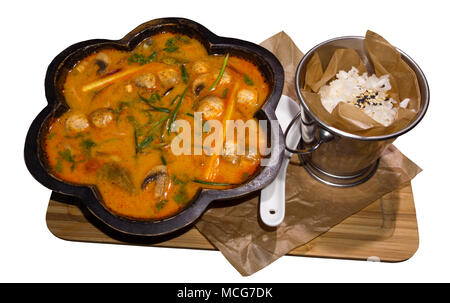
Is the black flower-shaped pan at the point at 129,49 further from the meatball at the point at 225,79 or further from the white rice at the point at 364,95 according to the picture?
the white rice at the point at 364,95

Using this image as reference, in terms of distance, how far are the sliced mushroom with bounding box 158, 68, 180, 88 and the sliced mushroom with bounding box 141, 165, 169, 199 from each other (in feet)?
2.94

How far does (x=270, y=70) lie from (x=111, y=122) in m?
1.52

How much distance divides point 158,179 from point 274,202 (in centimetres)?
98

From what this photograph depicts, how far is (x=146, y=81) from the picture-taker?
3645mm

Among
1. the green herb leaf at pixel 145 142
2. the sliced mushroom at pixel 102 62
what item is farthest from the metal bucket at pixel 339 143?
the sliced mushroom at pixel 102 62

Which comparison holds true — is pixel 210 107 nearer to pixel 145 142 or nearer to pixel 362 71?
pixel 145 142

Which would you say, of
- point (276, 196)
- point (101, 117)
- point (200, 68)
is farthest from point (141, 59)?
point (276, 196)

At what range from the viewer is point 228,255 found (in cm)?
326

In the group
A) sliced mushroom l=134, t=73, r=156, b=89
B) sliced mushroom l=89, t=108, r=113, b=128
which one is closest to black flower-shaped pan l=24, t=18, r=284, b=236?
sliced mushroom l=89, t=108, r=113, b=128

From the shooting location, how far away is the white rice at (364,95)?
3328 millimetres

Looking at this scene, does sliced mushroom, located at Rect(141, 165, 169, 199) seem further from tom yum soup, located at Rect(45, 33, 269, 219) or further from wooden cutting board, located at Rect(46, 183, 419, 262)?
wooden cutting board, located at Rect(46, 183, 419, 262)

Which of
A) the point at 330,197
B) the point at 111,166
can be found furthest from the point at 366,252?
the point at 111,166

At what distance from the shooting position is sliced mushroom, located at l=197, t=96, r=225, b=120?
3.46 metres

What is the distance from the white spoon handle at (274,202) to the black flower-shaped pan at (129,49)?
237 millimetres
